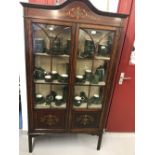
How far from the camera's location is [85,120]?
1.96 m

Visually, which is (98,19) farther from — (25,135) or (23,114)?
(25,135)

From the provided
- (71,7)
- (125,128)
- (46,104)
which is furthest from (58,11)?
(125,128)

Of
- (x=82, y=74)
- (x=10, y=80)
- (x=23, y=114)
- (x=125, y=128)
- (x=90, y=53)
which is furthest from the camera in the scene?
(x=125, y=128)

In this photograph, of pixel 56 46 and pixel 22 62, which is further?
pixel 22 62

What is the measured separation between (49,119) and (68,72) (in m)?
0.62

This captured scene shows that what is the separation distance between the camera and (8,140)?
68 cm

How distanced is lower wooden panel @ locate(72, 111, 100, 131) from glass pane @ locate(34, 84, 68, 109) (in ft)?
0.73

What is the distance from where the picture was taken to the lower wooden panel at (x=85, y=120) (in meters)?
1.92

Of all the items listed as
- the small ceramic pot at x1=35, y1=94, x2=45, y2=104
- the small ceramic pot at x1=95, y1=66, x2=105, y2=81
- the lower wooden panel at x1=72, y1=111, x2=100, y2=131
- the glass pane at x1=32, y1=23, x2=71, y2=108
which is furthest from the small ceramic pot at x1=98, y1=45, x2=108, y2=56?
the small ceramic pot at x1=35, y1=94, x2=45, y2=104

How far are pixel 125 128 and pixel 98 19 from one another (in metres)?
1.71

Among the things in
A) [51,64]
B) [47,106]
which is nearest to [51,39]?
[51,64]

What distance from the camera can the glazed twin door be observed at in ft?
5.32

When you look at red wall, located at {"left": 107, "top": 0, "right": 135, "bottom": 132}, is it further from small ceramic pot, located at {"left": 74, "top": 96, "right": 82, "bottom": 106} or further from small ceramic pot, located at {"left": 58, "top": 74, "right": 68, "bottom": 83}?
small ceramic pot, located at {"left": 58, "top": 74, "right": 68, "bottom": 83}

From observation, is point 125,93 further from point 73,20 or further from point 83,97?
point 73,20
